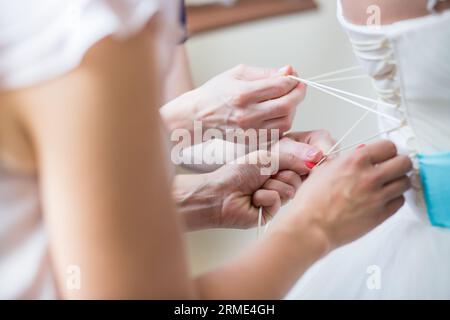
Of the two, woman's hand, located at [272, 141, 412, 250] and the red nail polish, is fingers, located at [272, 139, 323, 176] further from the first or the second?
woman's hand, located at [272, 141, 412, 250]

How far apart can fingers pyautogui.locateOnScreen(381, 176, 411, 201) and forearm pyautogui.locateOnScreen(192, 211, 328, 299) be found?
91mm

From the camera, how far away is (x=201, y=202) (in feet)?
2.48

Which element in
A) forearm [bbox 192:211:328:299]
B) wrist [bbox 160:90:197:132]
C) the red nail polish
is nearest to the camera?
forearm [bbox 192:211:328:299]

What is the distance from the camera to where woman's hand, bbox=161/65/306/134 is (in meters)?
0.74

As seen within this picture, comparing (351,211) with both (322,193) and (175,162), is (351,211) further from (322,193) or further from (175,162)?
(175,162)

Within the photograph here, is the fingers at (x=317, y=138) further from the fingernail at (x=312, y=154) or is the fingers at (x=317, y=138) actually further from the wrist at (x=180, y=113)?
the wrist at (x=180, y=113)

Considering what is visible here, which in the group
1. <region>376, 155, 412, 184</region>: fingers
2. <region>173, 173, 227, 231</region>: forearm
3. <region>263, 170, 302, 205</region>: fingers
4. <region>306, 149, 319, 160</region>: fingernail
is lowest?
<region>173, 173, 227, 231</region>: forearm

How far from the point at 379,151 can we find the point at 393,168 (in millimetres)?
23

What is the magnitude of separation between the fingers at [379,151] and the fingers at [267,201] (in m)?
0.18

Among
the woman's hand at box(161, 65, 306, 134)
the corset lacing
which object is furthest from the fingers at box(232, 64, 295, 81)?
the corset lacing

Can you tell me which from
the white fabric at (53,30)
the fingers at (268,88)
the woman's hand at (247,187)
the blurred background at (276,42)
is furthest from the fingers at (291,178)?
the blurred background at (276,42)

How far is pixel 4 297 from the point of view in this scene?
44 centimetres

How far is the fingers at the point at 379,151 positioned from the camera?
575mm

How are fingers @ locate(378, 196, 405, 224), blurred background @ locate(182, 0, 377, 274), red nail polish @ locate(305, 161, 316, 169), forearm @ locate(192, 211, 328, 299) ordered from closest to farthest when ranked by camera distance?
forearm @ locate(192, 211, 328, 299) < fingers @ locate(378, 196, 405, 224) < red nail polish @ locate(305, 161, 316, 169) < blurred background @ locate(182, 0, 377, 274)
